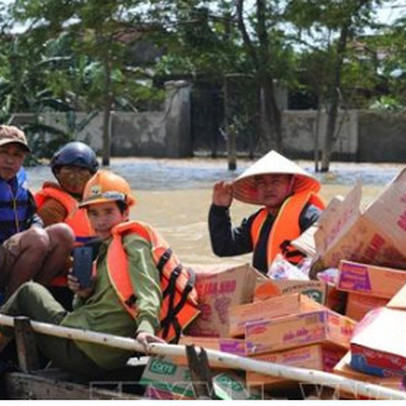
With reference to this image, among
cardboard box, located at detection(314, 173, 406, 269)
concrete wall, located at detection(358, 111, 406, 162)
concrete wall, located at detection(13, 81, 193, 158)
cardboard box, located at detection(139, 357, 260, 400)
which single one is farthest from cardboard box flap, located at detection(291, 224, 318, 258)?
concrete wall, located at detection(13, 81, 193, 158)

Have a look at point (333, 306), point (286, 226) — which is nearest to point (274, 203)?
point (286, 226)

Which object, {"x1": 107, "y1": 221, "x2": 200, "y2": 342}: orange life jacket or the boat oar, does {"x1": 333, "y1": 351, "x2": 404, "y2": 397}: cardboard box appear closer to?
the boat oar

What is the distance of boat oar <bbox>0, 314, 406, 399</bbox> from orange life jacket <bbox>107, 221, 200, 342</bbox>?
0.79 ft

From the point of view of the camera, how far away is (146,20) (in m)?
22.6

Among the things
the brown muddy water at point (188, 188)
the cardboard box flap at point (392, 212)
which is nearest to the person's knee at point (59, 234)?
the cardboard box flap at point (392, 212)

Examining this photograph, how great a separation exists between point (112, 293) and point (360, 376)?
1.09 metres

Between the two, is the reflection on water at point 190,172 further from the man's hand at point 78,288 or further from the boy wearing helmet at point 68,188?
the man's hand at point 78,288

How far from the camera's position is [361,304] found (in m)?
3.80

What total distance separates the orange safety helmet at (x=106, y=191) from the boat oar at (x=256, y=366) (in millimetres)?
515

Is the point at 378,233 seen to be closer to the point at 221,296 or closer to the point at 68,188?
the point at 221,296

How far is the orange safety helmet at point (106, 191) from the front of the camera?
4047 millimetres

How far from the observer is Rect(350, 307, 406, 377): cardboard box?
126 inches

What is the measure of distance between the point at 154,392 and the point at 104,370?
38 cm

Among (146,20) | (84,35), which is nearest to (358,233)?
(146,20)
